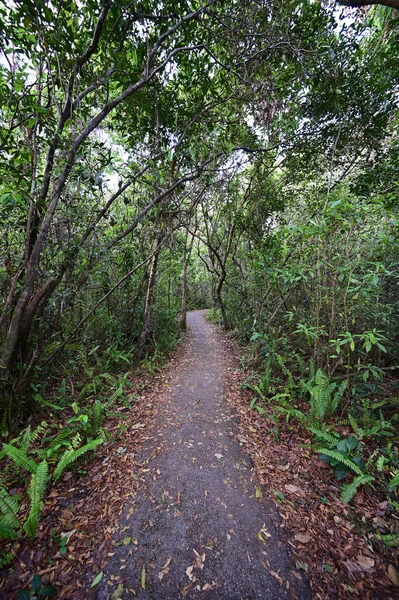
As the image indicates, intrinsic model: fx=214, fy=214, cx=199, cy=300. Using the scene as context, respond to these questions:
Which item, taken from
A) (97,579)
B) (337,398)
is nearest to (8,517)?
(97,579)

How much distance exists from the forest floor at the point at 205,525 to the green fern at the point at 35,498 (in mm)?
178

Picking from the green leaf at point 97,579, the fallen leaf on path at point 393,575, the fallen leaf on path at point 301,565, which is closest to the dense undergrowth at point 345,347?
the fallen leaf on path at point 393,575

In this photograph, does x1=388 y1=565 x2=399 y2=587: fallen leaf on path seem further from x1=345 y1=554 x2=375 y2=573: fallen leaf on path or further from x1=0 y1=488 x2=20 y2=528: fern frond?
x1=0 y1=488 x2=20 y2=528: fern frond

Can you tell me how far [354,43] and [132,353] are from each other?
30.7 ft

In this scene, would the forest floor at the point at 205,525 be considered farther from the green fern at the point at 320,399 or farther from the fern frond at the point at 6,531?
the green fern at the point at 320,399

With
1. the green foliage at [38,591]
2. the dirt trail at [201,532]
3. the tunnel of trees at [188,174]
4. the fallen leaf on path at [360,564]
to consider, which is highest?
the tunnel of trees at [188,174]

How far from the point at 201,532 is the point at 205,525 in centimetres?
8

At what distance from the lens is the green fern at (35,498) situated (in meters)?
2.15

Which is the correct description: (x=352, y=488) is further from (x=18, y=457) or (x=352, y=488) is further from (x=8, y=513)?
(x=18, y=457)

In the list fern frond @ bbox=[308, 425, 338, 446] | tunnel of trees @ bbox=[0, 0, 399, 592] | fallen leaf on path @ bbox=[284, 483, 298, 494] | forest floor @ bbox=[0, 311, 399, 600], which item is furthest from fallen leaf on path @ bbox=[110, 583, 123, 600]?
fern frond @ bbox=[308, 425, 338, 446]

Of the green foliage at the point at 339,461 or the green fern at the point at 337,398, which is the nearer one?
the green foliage at the point at 339,461

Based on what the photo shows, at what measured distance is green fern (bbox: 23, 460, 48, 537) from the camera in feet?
7.07

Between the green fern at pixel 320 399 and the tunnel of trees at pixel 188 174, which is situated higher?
the tunnel of trees at pixel 188 174

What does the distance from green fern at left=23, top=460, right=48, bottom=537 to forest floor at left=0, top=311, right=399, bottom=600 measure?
7.0 inches
